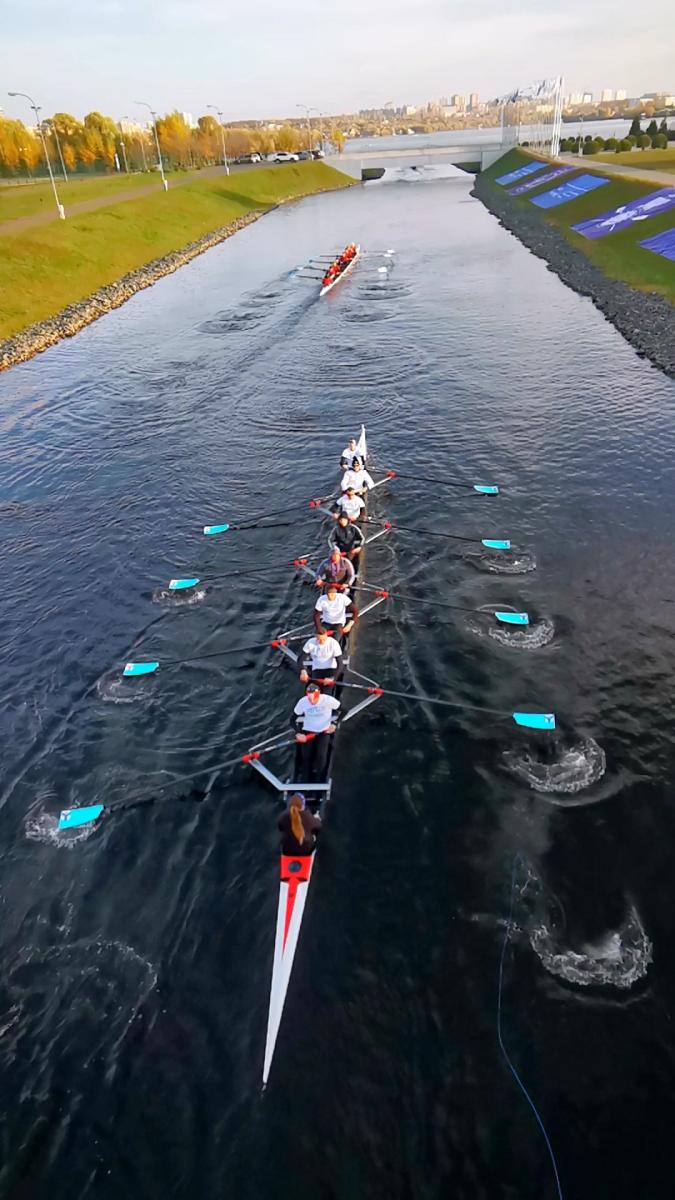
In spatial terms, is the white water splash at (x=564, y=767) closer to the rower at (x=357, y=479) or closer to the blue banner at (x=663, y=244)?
the rower at (x=357, y=479)

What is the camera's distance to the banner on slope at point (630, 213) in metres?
69.1

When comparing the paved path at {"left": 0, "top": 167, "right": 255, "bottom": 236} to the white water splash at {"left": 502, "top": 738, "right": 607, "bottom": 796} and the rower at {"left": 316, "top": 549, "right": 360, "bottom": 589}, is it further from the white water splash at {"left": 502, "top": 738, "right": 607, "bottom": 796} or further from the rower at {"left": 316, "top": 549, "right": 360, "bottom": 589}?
the white water splash at {"left": 502, "top": 738, "right": 607, "bottom": 796}

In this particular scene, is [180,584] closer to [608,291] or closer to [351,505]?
[351,505]

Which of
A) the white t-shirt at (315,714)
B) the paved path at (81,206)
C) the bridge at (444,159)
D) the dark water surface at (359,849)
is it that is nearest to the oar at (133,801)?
the dark water surface at (359,849)

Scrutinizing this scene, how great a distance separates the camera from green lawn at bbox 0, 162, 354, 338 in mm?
63906

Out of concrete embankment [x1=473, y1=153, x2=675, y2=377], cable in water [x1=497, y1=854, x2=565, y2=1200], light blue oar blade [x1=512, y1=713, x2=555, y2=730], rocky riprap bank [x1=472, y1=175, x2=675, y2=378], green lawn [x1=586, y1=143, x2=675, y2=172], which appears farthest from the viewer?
green lawn [x1=586, y1=143, x2=675, y2=172]

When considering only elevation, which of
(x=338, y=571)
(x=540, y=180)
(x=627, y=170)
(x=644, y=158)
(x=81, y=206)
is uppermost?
(x=644, y=158)

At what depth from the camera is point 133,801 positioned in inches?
679

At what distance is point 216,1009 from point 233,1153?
2.35 meters

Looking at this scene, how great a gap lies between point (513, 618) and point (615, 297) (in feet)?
155

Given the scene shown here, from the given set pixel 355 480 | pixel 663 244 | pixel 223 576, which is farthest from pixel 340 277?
pixel 223 576

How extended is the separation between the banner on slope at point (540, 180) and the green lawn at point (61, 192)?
225ft

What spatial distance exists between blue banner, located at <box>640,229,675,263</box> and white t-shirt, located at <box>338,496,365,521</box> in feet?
159

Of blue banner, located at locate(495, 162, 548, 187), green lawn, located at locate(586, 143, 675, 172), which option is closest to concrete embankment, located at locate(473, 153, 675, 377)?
green lawn, located at locate(586, 143, 675, 172)
